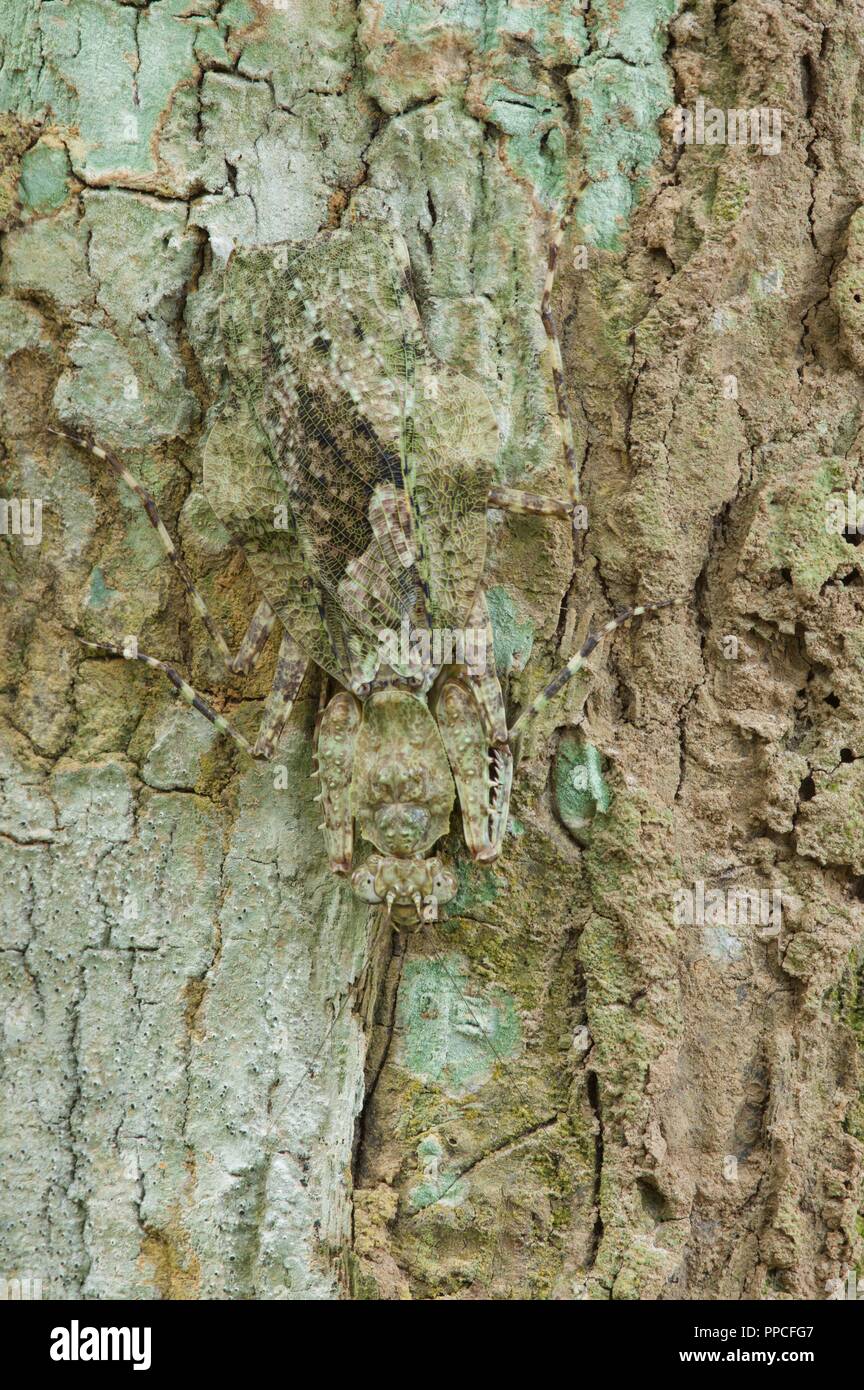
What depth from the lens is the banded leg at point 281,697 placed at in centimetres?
352

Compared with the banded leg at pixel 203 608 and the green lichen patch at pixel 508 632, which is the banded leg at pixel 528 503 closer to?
the green lichen patch at pixel 508 632

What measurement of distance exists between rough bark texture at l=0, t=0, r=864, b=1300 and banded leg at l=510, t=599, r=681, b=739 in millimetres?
55

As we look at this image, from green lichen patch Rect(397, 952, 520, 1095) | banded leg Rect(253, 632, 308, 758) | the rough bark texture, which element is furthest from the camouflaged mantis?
green lichen patch Rect(397, 952, 520, 1095)

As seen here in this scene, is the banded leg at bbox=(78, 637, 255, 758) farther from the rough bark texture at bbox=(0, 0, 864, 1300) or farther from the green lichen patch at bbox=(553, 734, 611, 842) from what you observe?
the green lichen patch at bbox=(553, 734, 611, 842)

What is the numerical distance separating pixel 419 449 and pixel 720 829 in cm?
145

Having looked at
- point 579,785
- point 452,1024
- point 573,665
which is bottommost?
point 452,1024

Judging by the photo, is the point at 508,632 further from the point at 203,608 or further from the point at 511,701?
the point at 203,608

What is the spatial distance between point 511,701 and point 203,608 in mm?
978

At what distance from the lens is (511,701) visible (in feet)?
11.8

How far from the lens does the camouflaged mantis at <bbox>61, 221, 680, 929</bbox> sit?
132 inches

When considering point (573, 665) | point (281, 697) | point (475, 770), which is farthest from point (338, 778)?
point (573, 665)

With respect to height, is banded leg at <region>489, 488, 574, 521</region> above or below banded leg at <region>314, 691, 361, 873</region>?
above

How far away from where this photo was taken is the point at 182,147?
3.42m

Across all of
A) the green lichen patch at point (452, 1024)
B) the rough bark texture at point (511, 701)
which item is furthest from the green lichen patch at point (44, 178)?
the green lichen patch at point (452, 1024)
